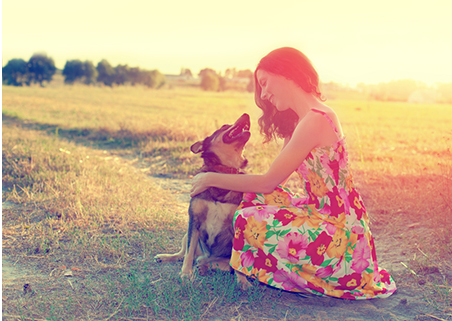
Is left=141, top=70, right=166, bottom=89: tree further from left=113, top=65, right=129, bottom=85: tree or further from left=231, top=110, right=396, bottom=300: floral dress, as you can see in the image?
left=231, top=110, right=396, bottom=300: floral dress

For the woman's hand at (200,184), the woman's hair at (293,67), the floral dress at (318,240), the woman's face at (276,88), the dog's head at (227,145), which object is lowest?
the floral dress at (318,240)

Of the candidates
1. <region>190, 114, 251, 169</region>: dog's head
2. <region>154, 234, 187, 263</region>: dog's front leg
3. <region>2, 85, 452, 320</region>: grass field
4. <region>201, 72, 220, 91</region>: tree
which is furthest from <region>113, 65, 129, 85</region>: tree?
<region>190, 114, 251, 169</region>: dog's head

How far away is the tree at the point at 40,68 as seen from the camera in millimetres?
57125

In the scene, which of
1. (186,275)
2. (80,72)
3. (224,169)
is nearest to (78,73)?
(80,72)

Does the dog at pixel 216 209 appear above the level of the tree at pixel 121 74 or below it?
below

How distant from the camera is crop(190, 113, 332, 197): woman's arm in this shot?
2871mm

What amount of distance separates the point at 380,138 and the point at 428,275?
30.6ft

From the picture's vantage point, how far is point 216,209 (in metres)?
3.32

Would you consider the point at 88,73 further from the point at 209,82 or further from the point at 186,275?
the point at 186,275

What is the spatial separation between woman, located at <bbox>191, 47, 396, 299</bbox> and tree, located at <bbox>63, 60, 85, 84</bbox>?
63372 millimetres

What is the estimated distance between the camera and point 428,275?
11.0 ft

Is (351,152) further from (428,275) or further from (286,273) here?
(286,273)

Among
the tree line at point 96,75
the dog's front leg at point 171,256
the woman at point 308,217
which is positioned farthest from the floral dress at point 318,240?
the tree line at point 96,75

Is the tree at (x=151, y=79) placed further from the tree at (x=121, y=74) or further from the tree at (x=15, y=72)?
the tree at (x=15, y=72)
